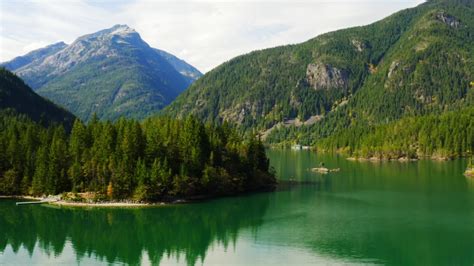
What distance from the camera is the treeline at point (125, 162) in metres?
99.9

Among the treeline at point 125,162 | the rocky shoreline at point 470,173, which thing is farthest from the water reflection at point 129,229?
the rocky shoreline at point 470,173

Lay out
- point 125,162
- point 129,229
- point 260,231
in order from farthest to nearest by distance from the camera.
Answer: point 125,162 → point 129,229 → point 260,231

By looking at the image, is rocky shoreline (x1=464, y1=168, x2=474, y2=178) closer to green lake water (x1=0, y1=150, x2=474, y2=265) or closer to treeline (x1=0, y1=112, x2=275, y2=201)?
green lake water (x1=0, y1=150, x2=474, y2=265)

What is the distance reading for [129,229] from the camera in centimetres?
8231

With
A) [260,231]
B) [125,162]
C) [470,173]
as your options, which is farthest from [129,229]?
[470,173]

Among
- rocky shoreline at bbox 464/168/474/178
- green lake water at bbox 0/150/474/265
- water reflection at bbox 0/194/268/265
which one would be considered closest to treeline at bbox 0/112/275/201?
green lake water at bbox 0/150/474/265

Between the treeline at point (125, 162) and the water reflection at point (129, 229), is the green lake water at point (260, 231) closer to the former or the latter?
the water reflection at point (129, 229)

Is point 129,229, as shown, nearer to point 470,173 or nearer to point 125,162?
point 125,162

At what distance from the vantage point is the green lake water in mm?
66312

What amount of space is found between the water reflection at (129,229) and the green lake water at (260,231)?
150mm

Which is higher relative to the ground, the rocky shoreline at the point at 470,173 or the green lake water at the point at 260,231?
the rocky shoreline at the point at 470,173

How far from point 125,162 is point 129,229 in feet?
70.2

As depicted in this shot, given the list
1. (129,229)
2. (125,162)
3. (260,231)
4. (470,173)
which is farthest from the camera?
(470,173)

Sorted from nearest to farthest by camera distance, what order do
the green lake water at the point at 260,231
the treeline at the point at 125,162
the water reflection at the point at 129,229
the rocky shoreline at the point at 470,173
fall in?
the green lake water at the point at 260,231 < the water reflection at the point at 129,229 < the treeline at the point at 125,162 < the rocky shoreline at the point at 470,173
